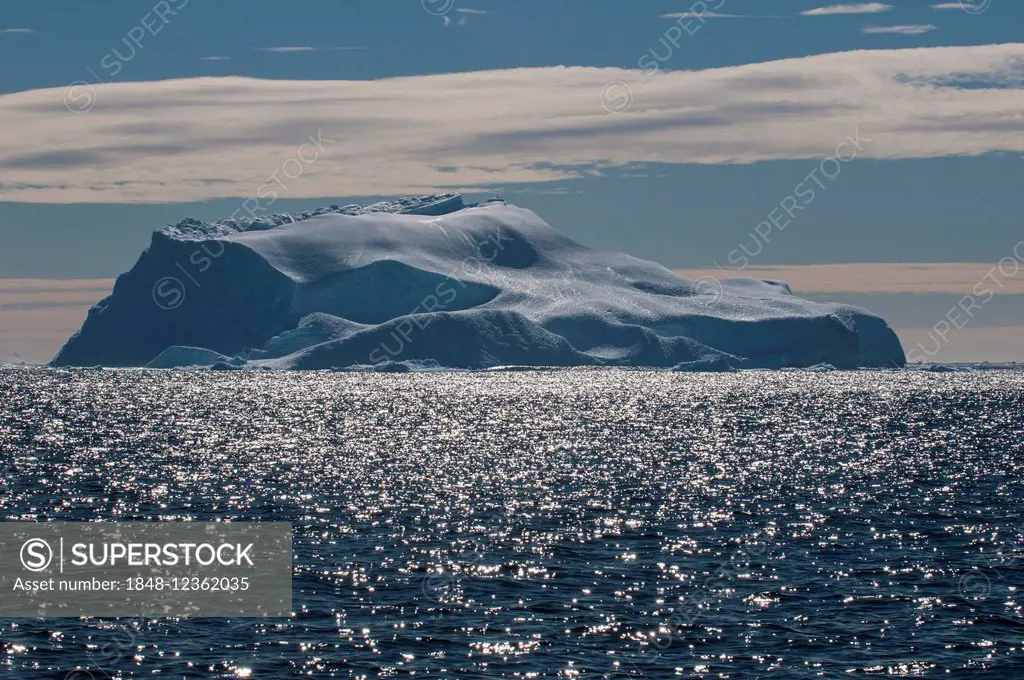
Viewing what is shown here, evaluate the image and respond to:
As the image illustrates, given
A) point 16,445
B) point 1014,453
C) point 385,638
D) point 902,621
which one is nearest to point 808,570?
point 902,621

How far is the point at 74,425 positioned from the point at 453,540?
284ft

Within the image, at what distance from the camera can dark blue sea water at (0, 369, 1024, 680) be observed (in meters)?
32.9

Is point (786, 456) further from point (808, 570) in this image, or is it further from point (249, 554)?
point (249, 554)

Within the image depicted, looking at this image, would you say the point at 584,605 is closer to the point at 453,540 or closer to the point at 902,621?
the point at 902,621

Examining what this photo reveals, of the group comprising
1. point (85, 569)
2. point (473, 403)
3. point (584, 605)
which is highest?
point (473, 403)

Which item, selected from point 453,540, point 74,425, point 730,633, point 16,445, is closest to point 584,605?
point 730,633

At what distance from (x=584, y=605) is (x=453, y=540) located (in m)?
13.1

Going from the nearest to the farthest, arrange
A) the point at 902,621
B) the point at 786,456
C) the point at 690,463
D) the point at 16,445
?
the point at 902,621 → the point at 690,463 → the point at 786,456 → the point at 16,445

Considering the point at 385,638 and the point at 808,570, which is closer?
the point at 385,638

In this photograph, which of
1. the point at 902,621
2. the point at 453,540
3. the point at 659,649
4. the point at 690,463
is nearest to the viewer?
the point at 659,649

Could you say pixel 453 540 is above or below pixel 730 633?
above

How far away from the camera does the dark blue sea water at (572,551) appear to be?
32.9m

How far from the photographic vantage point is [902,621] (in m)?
36.7

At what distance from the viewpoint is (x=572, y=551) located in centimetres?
4809
